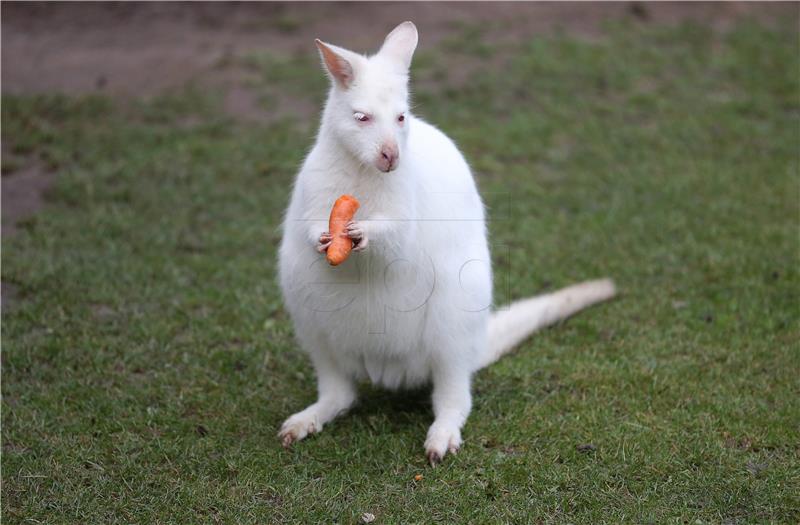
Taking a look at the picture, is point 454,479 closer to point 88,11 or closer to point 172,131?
point 172,131

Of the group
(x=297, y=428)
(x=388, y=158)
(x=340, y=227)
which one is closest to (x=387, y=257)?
(x=340, y=227)

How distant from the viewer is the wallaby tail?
4.12 meters

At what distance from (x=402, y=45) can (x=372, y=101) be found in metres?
0.27

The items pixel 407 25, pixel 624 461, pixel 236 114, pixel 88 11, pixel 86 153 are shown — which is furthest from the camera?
pixel 88 11

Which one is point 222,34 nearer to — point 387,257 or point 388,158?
point 387,257

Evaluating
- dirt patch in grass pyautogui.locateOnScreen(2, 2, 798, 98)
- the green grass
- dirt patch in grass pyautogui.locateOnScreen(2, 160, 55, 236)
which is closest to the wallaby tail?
the green grass

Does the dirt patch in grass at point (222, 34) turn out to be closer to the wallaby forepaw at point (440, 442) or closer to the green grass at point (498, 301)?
the green grass at point (498, 301)

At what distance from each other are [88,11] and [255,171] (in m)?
2.80

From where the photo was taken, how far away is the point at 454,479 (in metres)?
3.27

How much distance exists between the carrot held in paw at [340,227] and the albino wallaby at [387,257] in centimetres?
3

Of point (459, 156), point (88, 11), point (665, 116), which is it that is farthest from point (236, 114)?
point (459, 156)

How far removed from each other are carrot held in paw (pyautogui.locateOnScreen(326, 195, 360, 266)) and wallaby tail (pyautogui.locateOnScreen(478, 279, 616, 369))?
116cm

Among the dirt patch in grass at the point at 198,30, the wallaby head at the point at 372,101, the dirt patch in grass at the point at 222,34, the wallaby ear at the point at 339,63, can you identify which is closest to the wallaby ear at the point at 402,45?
the wallaby head at the point at 372,101

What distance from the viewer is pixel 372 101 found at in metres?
2.95
